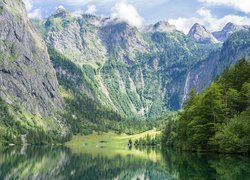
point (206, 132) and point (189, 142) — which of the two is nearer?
point (206, 132)

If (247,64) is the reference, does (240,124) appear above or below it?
below

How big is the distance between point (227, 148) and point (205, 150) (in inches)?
679

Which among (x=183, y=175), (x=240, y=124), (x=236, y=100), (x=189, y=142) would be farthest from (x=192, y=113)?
(x=183, y=175)

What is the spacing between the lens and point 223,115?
311ft

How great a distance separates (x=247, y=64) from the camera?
329 ft

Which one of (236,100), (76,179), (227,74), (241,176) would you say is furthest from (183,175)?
(227,74)

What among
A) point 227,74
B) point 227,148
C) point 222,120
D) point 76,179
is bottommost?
point 76,179

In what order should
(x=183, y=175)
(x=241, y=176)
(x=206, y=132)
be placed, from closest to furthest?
(x=241, y=176)
(x=183, y=175)
(x=206, y=132)

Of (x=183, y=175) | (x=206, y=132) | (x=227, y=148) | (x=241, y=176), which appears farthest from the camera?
(x=206, y=132)

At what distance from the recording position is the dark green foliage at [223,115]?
81062 millimetres

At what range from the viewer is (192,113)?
105250 millimetres

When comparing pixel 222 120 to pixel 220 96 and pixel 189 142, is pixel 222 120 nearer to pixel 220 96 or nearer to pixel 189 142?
pixel 220 96

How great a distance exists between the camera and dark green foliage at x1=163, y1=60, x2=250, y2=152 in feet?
266

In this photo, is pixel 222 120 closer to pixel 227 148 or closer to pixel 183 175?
pixel 227 148
